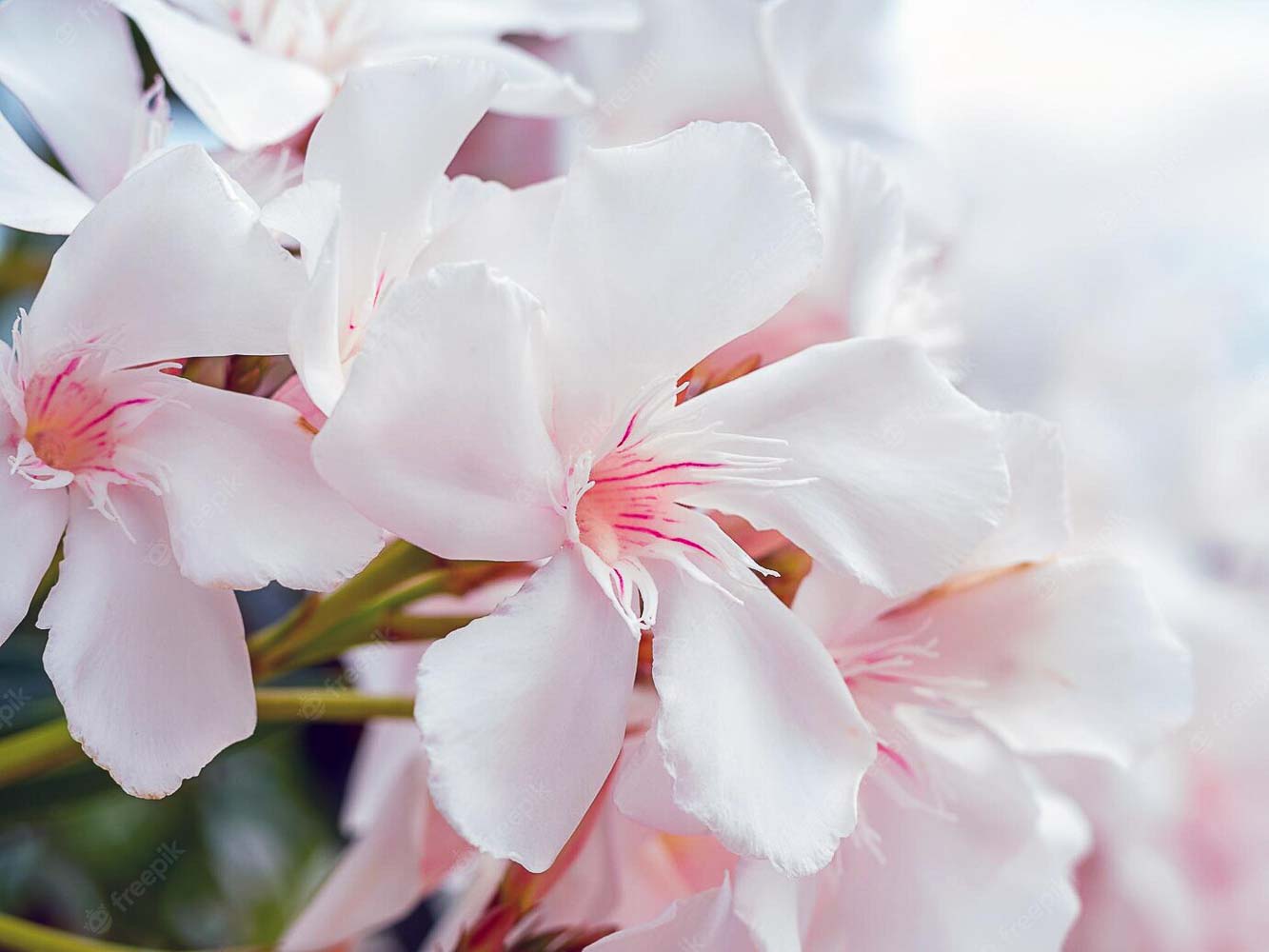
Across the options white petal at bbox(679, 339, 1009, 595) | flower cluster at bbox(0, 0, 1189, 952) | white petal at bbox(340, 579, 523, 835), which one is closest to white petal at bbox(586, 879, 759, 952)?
flower cluster at bbox(0, 0, 1189, 952)

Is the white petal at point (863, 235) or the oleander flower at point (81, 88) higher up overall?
the oleander flower at point (81, 88)

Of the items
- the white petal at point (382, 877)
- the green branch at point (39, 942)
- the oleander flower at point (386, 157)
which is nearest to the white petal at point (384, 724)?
the white petal at point (382, 877)

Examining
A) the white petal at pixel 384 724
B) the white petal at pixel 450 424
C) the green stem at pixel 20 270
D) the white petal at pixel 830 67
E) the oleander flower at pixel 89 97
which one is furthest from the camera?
the green stem at pixel 20 270

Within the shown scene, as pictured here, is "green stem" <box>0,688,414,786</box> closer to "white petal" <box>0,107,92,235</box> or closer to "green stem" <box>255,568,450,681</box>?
"green stem" <box>255,568,450,681</box>

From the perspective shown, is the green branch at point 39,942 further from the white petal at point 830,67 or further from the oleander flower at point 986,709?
the white petal at point 830,67

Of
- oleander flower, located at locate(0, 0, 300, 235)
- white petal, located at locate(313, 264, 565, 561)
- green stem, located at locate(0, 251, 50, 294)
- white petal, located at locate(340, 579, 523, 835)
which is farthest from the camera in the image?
green stem, located at locate(0, 251, 50, 294)

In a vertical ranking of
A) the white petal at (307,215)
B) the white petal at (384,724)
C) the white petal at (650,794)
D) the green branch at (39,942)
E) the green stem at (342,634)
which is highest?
the white petal at (307,215)

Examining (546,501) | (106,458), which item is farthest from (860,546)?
(106,458)

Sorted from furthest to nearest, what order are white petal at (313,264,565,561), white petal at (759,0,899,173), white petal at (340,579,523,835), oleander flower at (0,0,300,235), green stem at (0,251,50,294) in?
green stem at (0,251,50,294), white petal at (340,579,523,835), white petal at (759,0,899,173), oleander flower at (0,0,300,235), white petal at (313,264,565,561)
